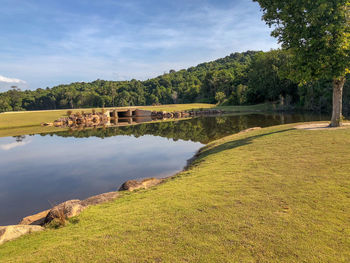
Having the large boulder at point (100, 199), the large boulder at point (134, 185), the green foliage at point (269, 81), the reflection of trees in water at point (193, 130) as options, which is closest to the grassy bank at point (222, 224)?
the large boulder at point (100, 199)

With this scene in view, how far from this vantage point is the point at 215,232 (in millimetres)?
4586

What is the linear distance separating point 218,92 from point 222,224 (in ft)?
274

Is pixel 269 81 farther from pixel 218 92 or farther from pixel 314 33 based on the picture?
pixel 314 33

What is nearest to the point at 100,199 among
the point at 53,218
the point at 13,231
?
the point at 53,218

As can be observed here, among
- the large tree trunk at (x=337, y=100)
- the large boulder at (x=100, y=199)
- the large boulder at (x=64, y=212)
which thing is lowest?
the large boulder at (x=100, y=199)

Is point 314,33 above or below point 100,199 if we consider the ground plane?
above

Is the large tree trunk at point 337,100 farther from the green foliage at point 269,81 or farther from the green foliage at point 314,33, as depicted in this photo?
the green foliage at point 269,81

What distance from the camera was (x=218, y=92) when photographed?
3354 inches

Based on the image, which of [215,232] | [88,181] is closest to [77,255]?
[215,232]

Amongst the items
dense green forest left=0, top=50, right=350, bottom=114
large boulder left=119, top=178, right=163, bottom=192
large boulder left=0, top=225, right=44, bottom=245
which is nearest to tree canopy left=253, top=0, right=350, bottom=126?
large boulder left=119, top=178, right=163, bottom=192

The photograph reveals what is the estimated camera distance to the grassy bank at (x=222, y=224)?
4000 millimetres

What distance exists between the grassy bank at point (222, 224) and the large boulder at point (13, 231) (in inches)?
10.3

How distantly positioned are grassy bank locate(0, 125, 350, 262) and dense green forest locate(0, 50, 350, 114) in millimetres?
36651

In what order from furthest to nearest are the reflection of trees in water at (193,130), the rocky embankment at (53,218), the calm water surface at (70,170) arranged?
the reflection of trees in water at (193,130) < the calm water surface at (70,170) < the rocky embankment at (53,218)
